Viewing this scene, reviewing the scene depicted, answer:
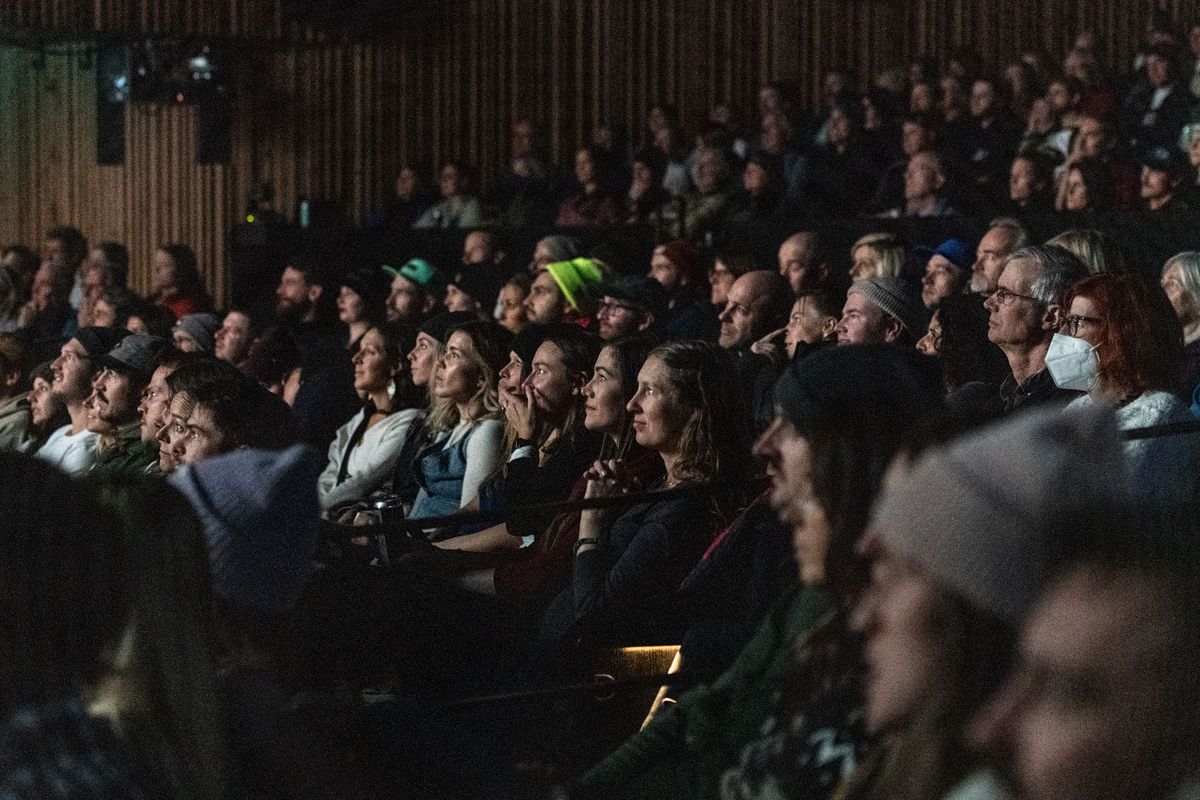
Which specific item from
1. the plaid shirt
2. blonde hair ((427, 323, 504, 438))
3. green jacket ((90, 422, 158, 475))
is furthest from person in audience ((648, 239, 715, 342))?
the plaid shirt

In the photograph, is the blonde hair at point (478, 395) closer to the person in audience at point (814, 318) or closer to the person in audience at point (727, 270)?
the person in audience at point (814, 318)

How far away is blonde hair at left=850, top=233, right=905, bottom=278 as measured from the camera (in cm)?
620

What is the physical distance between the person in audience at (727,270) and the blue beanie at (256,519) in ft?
14.0

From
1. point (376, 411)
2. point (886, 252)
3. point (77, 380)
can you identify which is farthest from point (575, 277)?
point (77, 380)

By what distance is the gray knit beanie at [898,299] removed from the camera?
497cm

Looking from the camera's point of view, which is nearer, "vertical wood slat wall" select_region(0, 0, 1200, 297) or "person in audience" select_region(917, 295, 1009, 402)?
"person in audience" select_region(917, 295, 1009, 402)

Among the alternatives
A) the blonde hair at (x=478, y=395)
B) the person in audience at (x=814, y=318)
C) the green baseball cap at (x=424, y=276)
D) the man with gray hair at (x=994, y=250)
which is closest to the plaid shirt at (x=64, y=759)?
the blonde hair at (x=478, y=395)

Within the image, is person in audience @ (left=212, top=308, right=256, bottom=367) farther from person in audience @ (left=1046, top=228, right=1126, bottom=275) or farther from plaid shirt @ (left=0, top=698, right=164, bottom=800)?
plaid shirt @ (left=0, top=698, right=164, bottom=800)

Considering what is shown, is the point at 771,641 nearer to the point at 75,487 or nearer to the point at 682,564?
the point at 75,487

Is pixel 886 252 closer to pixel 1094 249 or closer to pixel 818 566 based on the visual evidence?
pixel 1094 249

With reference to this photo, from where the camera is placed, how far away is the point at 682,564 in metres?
3.62

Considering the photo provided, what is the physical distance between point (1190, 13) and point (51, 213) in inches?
277

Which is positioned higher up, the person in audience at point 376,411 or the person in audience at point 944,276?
the person in audience at point 944,276

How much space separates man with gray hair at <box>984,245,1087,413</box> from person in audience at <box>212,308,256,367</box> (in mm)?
3049
